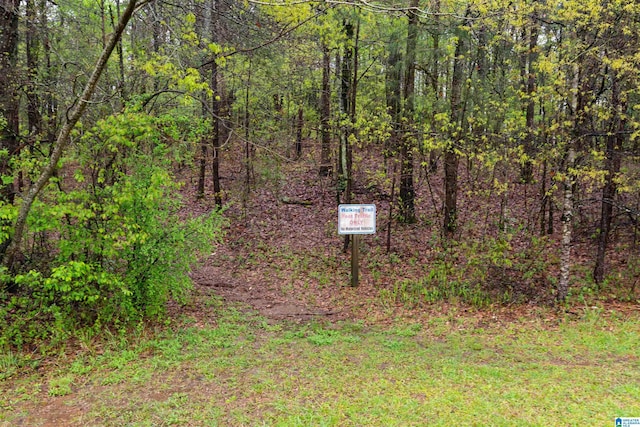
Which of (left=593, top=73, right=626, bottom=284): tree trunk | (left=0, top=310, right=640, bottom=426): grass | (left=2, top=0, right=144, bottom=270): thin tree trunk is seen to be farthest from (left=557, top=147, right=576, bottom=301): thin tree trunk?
(left=2, top=0, right=144, bottom=270): thin tree trunk

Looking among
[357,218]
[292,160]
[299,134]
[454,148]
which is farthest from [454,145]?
[299,134]

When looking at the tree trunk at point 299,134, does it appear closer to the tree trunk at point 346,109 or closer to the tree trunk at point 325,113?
the tree trunk at point 325,113

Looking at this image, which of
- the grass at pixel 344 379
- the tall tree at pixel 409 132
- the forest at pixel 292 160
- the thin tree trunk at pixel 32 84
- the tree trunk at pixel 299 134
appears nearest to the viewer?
the grass at pixel 344 379

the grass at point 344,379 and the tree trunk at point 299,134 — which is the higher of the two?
the tree trunk at point 299,134

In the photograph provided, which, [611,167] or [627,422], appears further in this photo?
[611,167]

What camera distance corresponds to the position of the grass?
3.91 m

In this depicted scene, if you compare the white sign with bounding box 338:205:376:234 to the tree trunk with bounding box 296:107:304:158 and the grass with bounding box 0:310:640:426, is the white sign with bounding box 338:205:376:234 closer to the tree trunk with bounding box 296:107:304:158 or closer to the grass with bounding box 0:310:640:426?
the grass with bounding box 0:310:640:426

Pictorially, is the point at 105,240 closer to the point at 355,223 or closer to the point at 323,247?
the point at 355,223

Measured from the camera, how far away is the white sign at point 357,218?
29.2ft

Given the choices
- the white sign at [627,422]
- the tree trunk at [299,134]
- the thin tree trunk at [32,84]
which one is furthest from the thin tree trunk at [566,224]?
the thin tree trunk at [32,84]

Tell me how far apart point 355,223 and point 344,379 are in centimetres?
452

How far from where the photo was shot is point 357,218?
894 centimetres

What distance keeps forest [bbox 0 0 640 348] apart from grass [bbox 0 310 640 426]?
1.02 metres

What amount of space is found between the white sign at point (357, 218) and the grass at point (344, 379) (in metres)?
2.68
